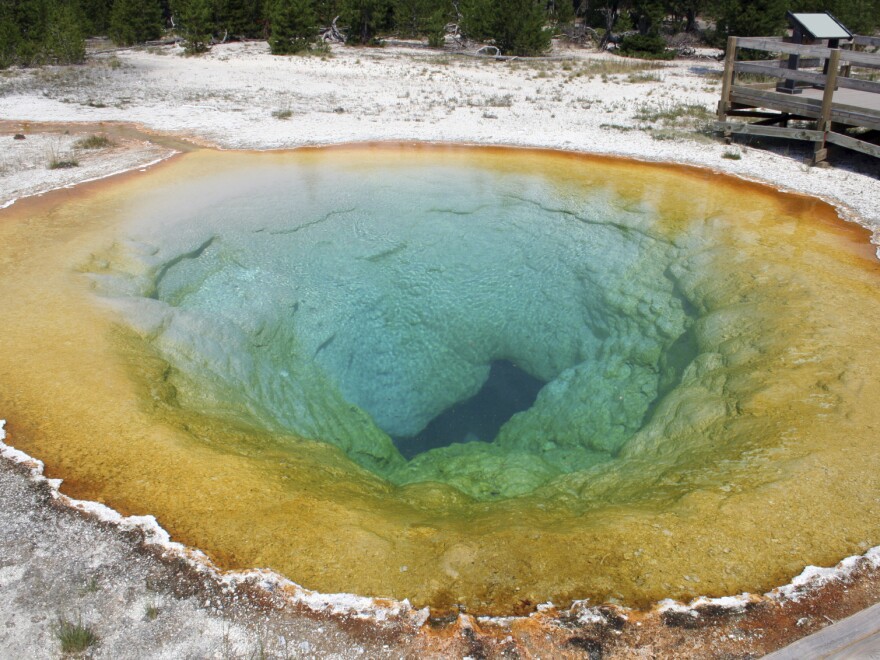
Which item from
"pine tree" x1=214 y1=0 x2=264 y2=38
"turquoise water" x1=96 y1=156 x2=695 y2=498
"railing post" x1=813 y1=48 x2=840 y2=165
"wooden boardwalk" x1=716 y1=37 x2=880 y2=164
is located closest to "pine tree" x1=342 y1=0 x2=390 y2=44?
"pine tree" x1=214 y1=0 x2=264 y2=38

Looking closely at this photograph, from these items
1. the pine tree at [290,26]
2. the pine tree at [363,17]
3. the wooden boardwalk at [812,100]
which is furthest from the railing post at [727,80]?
the pine tree at [363,17]

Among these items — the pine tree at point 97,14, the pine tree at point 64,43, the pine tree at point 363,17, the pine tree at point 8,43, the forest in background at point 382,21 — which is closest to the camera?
the pine tree at point 8,43

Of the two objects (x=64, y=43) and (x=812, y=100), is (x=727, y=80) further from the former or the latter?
(x=64, y=43)

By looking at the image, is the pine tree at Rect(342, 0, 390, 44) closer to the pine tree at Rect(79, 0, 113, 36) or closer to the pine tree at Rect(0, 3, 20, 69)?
the pine tree at Rect(79, 0, 113, 36)

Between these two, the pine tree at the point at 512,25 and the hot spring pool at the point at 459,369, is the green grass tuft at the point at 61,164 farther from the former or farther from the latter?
the pine tree at the point at 512,25

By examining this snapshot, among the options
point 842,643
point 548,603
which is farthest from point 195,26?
point 842,643
